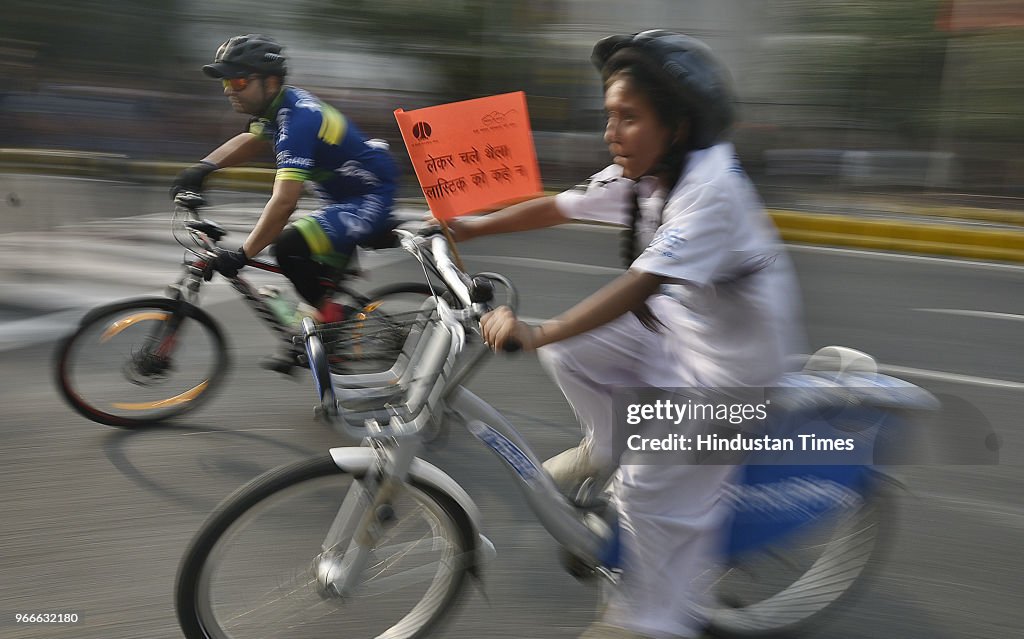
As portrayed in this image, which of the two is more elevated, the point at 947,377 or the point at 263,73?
the point at 263,73

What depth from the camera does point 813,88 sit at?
14.0 m

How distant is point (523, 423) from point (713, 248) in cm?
247

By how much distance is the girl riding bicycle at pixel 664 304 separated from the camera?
2.16 m

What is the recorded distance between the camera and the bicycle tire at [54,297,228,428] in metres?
4.14

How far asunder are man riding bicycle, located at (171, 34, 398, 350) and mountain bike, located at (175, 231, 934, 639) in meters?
1.88

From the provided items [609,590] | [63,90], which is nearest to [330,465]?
[609,590]

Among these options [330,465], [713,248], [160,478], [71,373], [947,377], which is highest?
[713,248]

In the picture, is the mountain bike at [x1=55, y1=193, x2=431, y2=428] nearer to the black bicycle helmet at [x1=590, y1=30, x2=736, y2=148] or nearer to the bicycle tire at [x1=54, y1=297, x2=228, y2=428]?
the bicycle tire at [x1=54, y1=297, x2=228, y2=428]

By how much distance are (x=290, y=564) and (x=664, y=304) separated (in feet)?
3.98

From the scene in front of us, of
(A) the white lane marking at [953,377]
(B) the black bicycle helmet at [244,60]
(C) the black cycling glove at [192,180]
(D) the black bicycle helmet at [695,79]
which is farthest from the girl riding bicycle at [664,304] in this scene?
(A) the white lane marking at [953,377]

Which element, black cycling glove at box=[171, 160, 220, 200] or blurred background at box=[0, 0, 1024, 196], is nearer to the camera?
black cycling glove at box=[171, 160, 220, 200]

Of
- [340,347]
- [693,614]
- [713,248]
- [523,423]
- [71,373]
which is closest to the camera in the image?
[713,248]

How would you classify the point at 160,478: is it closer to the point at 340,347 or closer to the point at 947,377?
the point at 340,347

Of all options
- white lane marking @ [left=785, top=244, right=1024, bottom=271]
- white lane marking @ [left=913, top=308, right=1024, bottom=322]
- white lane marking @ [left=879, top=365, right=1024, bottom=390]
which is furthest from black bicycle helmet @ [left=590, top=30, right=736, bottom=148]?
white lane marking @ [left=785, top=244, right=1024, bottom=271]
